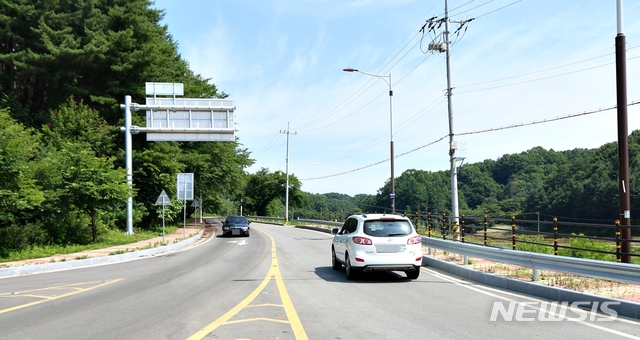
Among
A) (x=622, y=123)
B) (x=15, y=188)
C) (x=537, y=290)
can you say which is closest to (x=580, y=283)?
(x=537, y=290)

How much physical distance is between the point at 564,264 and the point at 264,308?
5.92 metres

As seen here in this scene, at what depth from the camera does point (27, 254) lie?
19484 millimetres

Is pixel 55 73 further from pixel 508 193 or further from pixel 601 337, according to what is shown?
pixel 508 193

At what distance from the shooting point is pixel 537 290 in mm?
9562

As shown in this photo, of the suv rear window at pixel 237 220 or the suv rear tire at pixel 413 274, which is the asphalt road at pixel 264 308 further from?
the suv rear window at pixel 237 220

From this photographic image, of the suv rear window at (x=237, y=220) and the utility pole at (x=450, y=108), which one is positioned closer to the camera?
the utility pole at (x=450, y=108)

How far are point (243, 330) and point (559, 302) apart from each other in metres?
5.82

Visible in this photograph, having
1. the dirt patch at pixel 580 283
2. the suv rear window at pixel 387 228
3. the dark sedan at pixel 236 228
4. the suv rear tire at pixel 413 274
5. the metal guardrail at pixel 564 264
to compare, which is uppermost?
the suv rear window at pixel 387 228

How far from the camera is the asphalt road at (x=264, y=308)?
21.6ft

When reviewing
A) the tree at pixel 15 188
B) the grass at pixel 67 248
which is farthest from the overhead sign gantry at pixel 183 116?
the tree at pixel 15 188

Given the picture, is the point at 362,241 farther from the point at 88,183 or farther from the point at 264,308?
the point at 88,183

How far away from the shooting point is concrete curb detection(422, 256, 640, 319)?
770cm

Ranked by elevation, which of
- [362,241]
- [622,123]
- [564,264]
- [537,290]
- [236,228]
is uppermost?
[622,123]

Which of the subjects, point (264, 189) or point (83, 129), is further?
point (264, 189)
